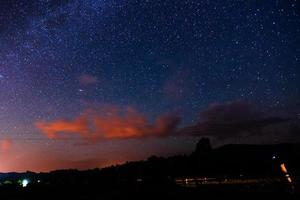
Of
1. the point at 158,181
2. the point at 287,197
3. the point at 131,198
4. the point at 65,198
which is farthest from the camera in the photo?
the point at 65,198

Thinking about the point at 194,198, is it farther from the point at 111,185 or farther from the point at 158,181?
the point at 111,185

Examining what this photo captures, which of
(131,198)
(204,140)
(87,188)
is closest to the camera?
(131,198)

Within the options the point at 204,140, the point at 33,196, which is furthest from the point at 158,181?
the point at 204,140

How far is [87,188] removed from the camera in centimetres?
2719

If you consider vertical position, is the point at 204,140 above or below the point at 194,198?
above

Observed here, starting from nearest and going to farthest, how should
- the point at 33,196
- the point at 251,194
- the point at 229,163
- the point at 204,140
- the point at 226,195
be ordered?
the point at 251,194, the point at 226,195, the point at 33,196, the point at 229,163, the point at 204,140

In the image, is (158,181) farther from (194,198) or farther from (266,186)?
(266,186)

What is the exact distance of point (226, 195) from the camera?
1572 centimetres

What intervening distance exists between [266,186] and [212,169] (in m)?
32.5

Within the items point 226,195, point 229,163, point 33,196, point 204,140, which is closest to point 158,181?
point 226,195

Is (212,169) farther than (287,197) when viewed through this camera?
Yes

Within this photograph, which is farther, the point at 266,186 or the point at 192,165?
the point at 192,165

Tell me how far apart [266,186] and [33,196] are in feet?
59.3

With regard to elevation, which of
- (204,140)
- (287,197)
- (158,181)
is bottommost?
(287,197)
